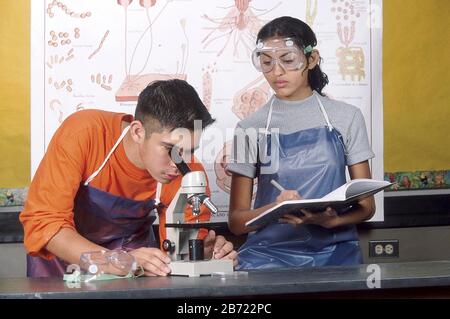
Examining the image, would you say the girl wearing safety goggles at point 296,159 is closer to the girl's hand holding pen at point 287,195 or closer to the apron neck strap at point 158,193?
the girl's hand holding pen at point 287,195

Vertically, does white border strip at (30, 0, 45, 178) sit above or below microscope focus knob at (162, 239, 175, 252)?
above

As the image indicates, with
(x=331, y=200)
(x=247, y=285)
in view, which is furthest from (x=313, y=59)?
(x=247, y=285)

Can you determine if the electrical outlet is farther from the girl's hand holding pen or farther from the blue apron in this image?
the girl's hand holding pen

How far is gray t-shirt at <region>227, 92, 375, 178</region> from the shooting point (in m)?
3.43

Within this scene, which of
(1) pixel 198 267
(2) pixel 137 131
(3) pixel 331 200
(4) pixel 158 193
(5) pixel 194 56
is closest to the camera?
(1) pixel 198 267

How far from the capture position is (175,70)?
365 centimetres

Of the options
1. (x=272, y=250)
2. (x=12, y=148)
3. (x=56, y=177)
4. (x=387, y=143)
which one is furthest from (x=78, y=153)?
(x=387, y=143)

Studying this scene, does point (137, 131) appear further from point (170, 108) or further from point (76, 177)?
point (76, 177)

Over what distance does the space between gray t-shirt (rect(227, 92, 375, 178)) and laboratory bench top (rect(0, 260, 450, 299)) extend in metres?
0.98

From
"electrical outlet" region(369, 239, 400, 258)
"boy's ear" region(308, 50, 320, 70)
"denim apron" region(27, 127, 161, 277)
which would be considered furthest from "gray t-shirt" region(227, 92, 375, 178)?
"electrical outlet" region(369, 239, 400, 258)

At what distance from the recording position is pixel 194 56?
12.1ft

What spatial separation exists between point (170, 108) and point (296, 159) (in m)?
0.68
